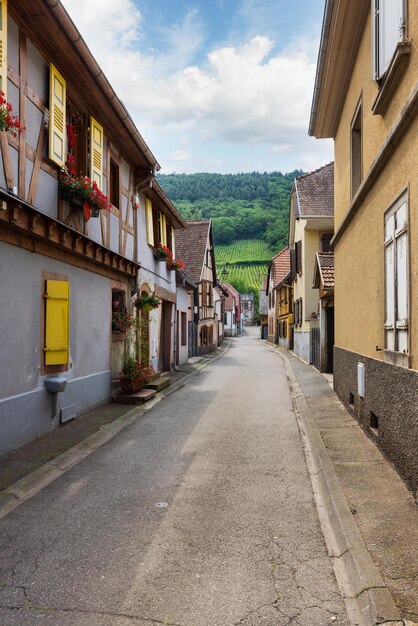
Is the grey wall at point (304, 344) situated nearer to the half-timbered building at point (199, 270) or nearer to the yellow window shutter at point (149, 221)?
the half-timbered building at point (199, 270)

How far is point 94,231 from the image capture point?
999 cm

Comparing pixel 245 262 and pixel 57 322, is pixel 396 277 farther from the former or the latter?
pixel 245 262

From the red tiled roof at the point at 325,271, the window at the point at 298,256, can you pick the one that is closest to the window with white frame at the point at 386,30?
the red tiled roof at the point at 325,271

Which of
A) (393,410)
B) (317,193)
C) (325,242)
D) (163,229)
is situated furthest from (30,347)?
(317,193)

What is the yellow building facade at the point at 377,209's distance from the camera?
5.13m

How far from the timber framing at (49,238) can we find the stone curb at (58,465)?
287 cm

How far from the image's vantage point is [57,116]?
7.96m

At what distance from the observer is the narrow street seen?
314cm

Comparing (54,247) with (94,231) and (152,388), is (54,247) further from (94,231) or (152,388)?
(152,388)

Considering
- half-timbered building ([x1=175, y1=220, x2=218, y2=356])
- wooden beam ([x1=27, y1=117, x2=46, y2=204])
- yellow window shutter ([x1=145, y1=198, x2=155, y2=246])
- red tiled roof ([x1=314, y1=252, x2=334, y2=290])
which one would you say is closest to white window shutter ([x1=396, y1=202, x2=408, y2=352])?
wooden beam ([x1=27, y1=117, x2=46, y2=204])

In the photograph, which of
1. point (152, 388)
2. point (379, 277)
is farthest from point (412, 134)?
point (152, 388)

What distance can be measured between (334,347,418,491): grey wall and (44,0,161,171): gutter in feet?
20.7

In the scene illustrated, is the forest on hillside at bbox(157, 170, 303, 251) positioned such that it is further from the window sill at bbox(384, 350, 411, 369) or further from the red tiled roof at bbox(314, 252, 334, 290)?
the window sill at bbox(384, 350, 411, 369)

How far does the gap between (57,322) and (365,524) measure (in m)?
5.55
